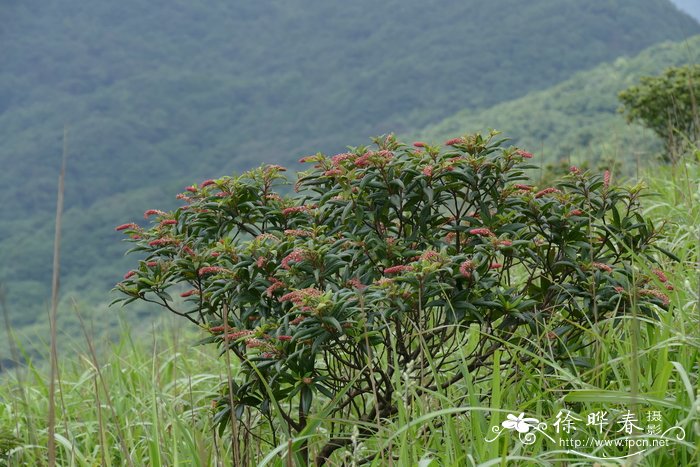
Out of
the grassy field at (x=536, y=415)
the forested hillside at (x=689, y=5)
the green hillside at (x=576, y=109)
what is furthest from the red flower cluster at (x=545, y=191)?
the forested hillside at (x=689, y=5)

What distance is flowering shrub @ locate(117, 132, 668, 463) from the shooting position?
196 cm

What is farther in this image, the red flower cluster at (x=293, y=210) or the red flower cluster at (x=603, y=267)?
the red flower cluster at (x=293, y=210)

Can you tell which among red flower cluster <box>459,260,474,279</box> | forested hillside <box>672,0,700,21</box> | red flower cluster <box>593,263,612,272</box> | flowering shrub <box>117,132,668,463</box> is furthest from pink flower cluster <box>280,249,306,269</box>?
forested hillside <box>672,0,700,21</box>

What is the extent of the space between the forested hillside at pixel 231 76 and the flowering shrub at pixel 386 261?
36.1 meters

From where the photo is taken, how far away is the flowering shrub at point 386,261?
6.43ft

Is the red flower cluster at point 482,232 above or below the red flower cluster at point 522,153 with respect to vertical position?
below

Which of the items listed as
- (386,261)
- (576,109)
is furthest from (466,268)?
(576,109)

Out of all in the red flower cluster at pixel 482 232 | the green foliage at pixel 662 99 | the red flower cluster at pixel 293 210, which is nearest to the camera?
the red flower cluster at pixel 482 232

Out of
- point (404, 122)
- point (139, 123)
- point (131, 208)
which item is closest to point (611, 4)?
point (404, 122)

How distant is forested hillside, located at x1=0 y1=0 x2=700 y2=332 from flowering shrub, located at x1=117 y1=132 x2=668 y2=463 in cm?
3615

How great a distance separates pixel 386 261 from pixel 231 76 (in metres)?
60.6

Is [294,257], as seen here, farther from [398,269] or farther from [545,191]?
[545,191]

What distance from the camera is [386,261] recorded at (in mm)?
2182

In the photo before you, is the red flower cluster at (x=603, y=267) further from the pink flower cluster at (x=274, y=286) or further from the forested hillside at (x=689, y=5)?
the forested hillside at (x=689, y=5)
